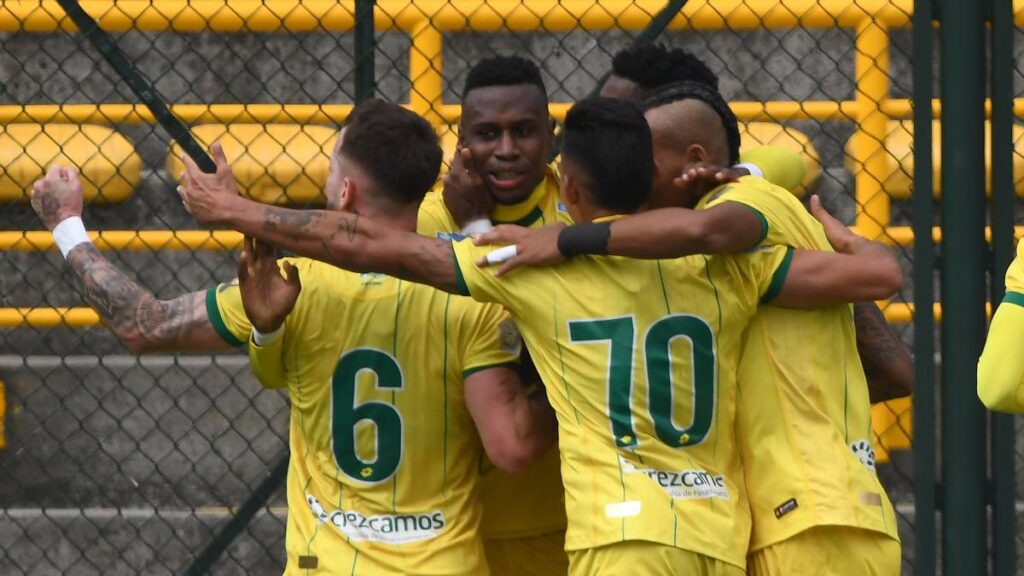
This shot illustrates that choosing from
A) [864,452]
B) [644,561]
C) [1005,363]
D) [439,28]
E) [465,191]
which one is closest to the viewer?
[1005,363]

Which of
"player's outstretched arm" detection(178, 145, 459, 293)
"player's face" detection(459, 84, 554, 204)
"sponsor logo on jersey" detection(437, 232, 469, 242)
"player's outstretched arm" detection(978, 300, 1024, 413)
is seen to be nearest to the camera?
"player's outstretched arm" detection(978, 300, 1024, 413)

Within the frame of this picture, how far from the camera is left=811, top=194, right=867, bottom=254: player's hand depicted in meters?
3.83

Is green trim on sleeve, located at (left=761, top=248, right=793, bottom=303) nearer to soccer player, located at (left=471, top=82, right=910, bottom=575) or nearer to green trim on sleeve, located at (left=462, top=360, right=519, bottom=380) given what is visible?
soccer player, located at (left=471, top=82, right=910, bottom=575)

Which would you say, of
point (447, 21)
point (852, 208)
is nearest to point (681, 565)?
point (447, 21)

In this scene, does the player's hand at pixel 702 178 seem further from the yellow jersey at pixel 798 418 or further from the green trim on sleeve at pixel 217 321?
the green trim on sleeve at pixel 217 321

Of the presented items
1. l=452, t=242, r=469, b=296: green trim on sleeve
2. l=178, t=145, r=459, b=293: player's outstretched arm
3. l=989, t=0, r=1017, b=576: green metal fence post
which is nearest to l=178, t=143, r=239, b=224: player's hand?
l=178, t=145, r=459, b=293: player's outstretched arm

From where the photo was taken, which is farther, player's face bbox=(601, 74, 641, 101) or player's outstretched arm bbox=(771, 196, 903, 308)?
player's face bbox=(601, 74, 641, 101)

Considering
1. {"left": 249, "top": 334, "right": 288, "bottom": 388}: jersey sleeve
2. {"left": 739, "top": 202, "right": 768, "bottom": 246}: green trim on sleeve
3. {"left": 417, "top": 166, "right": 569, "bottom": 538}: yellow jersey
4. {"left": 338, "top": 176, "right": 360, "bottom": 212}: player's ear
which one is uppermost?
{"left": 338, "top": 176, "right": 360, "bottom": 212}: player's ear

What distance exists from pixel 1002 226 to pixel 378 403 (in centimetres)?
194

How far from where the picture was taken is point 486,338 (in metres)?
3.75

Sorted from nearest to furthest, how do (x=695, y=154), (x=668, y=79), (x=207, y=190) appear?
(x=207, y=190) < (x=695, y=154) < (x=668, y=79)

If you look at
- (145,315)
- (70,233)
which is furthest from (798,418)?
(70,233)

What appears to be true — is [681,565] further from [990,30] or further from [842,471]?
[990,30]

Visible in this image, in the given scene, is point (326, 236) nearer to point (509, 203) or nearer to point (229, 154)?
point (509, 203)
